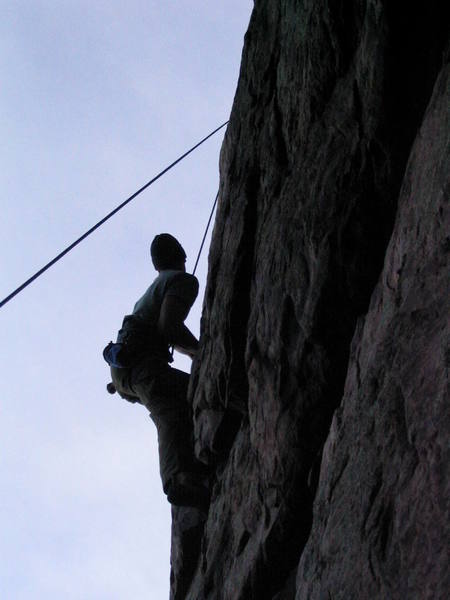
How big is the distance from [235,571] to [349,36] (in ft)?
11.7

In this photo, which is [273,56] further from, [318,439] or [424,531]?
[424,531]

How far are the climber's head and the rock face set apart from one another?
1603mm

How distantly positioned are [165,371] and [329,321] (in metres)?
2.97

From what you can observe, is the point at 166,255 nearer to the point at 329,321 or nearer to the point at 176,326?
the point at 176,326

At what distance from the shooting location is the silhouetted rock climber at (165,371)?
7.22 metres

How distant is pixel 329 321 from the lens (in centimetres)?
515

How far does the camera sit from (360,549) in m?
3.92

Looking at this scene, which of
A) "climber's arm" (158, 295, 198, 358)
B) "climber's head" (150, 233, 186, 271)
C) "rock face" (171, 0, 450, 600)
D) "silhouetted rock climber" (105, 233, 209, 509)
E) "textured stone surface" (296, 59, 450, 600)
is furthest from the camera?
"climber's head" (150, 233, 186, 271)

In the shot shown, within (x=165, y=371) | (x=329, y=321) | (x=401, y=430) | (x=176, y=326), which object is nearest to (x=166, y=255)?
(x=176, y=326)

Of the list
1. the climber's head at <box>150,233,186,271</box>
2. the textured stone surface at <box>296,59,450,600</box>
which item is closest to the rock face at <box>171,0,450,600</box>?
the textured stone surface at <box>296,59,450,600</box>

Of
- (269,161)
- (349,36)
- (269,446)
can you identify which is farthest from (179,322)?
→ (349,36)

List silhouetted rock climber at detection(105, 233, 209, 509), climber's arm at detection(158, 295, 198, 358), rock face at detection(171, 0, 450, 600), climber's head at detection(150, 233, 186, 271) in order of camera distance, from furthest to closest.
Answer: climber's head at detection(150, 233, 186, 271) → climber's arm at detection(158, 295, 198, 358) → silhouetted rock climber at detection(105, 233, 209, 509) → rock face at detection(171, 0, 450, 600)

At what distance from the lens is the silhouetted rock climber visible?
7223 mm

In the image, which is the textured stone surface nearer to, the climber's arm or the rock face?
the rock face
